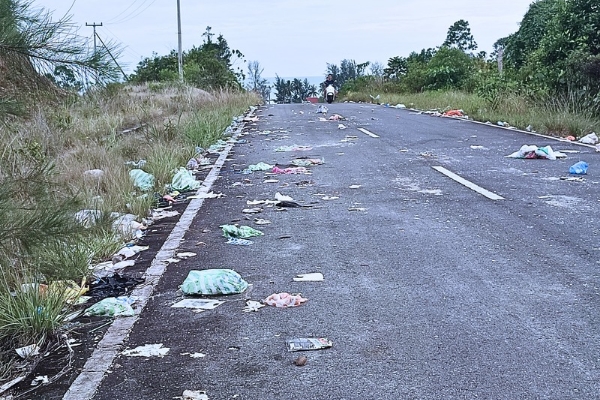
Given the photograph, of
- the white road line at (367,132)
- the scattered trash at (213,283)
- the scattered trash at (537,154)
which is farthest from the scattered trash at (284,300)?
the white road line at (367,132)

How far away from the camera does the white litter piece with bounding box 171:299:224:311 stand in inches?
188

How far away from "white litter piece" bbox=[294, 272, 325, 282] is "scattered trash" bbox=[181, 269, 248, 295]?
410mm

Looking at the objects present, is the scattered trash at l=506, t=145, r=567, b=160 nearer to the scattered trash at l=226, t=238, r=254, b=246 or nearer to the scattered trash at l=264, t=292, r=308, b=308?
the scattered trash at l=226, t=238, r=254, b=246

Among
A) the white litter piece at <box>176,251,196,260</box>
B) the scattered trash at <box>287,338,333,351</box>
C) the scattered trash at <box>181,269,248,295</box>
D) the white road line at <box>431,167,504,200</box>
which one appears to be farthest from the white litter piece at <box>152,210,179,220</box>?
the scattered trash at <box>287,338,333,351</box>

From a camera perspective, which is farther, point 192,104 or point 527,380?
point 192,104

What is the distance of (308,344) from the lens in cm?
406

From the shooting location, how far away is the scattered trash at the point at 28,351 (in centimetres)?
404

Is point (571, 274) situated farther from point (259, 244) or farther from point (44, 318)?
point (44, 318)

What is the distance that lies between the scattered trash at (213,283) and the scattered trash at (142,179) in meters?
4.17

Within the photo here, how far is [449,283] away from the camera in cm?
506

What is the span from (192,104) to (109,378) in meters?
21.1

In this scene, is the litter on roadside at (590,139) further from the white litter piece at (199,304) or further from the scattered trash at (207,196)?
the white litter piece at (199,304)

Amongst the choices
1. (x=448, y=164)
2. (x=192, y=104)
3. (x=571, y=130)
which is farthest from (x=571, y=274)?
(x=192, y=104)

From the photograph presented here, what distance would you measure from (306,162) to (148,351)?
8.11m
